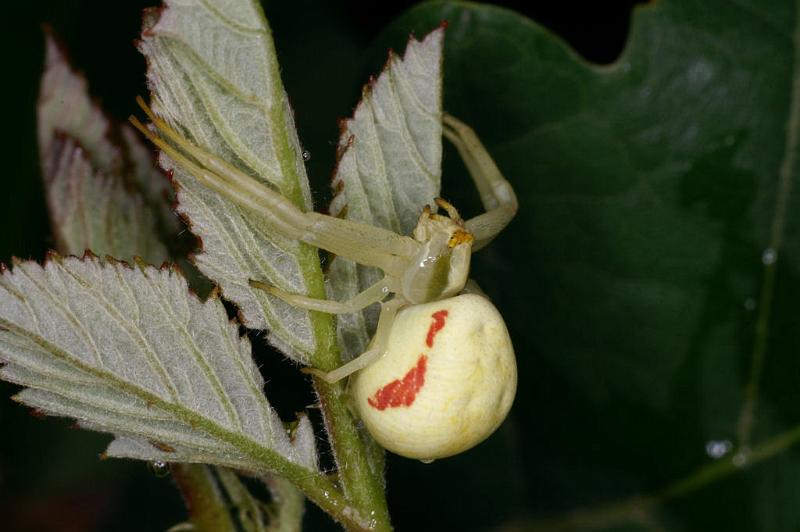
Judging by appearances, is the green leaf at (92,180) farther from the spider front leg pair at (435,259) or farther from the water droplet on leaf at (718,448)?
the water droplet on leaf at (718,448)

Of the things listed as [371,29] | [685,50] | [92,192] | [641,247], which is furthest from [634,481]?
[92,192]

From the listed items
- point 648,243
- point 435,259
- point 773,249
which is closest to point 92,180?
point 435,259

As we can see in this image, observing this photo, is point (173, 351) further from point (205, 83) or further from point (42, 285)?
point (205, 83)

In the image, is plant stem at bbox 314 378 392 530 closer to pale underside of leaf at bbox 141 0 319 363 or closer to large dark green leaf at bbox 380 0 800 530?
pale underside of leaf at bbox 141 0 319 363

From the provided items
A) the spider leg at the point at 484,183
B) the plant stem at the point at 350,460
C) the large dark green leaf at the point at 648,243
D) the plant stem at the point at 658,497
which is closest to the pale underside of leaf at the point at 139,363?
the plant stem at the point at 350,460

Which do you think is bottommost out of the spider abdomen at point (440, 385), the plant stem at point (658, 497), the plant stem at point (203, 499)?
the plant stem at point (658, 497)

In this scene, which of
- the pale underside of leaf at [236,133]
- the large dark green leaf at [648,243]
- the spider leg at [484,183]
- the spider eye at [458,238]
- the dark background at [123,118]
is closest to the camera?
the pale underside of leaf at [236,133]
